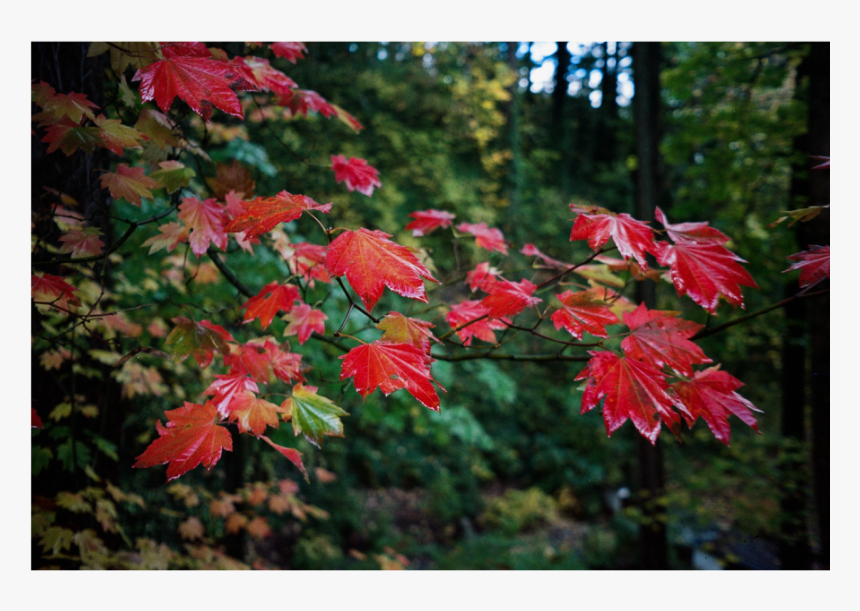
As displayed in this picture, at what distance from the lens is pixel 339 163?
1361 millimetres

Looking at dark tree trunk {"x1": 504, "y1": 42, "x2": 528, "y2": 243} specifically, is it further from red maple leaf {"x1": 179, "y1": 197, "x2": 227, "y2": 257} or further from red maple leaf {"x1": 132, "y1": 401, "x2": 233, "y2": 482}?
red maple leaf {"x1": 132, "y1": 401, "x2": 233, "y2": 482}

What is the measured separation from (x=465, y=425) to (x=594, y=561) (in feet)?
11.2

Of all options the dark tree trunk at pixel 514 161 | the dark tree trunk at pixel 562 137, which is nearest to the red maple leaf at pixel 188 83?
the dark tree trunk at pixel 514 161

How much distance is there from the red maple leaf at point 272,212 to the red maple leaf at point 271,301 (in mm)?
353

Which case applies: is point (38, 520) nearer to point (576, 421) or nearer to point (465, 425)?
point (465, 425)

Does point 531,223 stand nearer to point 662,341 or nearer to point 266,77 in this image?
point 266,77

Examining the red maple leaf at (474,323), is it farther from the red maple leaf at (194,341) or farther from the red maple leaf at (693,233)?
the red maple leaf at (194,341)

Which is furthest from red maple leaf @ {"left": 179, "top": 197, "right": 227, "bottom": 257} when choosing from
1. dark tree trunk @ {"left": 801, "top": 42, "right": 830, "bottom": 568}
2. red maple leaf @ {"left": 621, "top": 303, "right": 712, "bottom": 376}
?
dark tree trunk @ {"left": 801, "top": 42, "right": 830, "bottom": 568}

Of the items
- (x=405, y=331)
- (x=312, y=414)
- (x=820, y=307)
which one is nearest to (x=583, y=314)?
(x=405, y=331)

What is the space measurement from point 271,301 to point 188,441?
1.34 feet

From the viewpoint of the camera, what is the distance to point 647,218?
3.56 meters

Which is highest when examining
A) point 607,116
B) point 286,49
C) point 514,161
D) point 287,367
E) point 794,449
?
point 607,116

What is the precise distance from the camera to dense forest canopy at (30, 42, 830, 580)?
902mm
